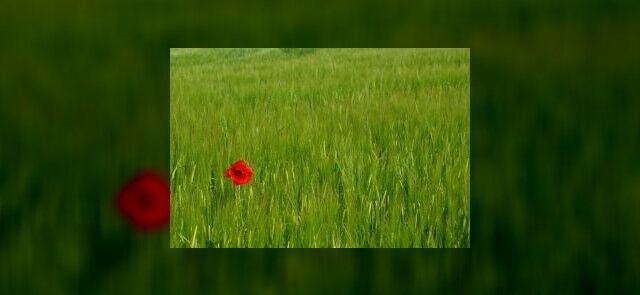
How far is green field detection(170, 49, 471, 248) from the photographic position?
197 centimetres

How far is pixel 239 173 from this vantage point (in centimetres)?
210
